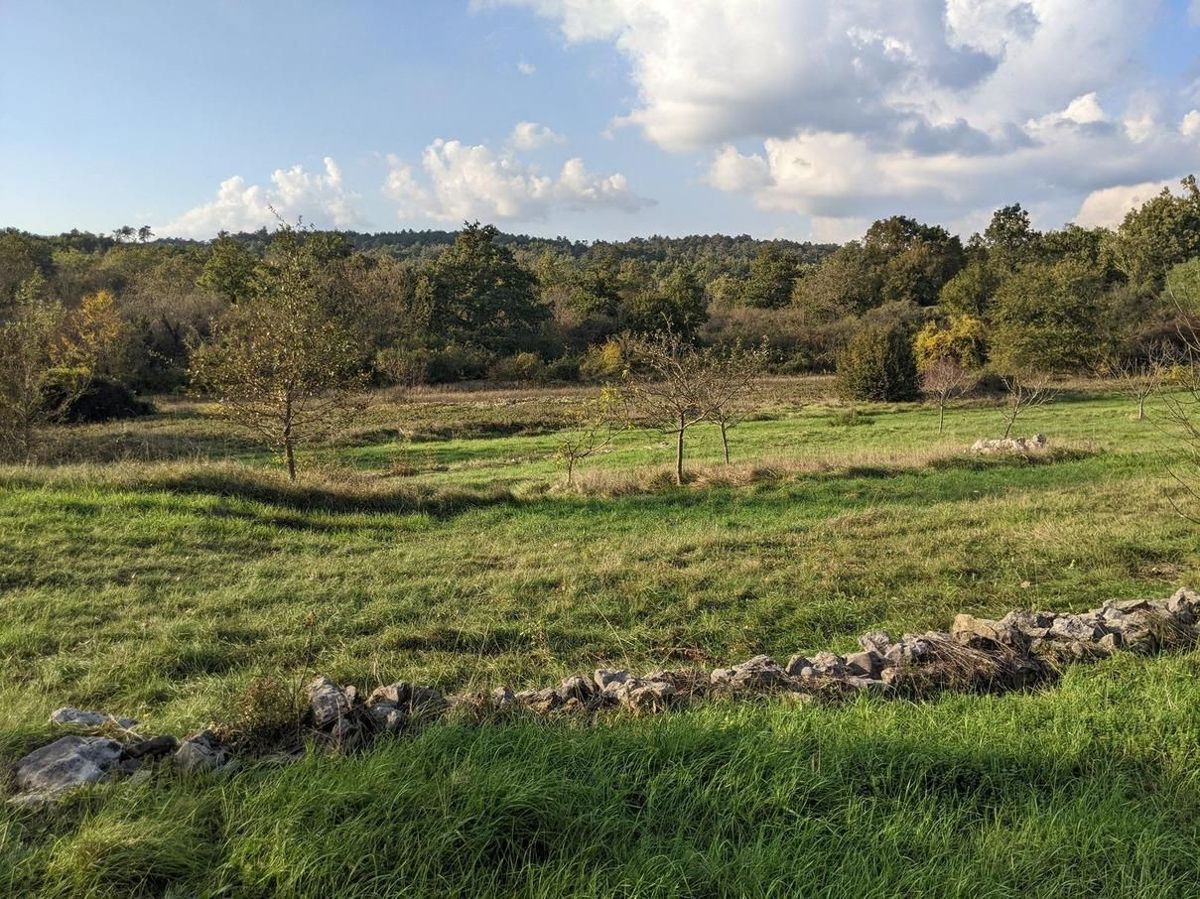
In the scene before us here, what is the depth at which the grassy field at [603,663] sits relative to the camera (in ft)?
8.49

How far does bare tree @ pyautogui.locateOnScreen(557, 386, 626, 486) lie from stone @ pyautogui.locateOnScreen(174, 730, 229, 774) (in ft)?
41.3

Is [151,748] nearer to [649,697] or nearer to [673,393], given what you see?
[649,697]

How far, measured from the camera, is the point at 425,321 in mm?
56406

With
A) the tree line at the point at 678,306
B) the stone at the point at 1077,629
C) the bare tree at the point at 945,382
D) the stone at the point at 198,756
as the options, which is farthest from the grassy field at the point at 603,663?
the tree line at the point at 678,306

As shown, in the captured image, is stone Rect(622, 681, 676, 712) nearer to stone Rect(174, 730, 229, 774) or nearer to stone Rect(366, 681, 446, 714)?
stone Rect(366, 681, 446, 714)

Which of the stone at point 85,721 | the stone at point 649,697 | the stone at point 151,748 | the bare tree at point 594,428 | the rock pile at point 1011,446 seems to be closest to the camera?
the stone at point 151,748

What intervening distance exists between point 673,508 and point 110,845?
1231 cm

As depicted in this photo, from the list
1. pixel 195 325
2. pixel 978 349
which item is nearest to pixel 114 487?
pixel 195 325

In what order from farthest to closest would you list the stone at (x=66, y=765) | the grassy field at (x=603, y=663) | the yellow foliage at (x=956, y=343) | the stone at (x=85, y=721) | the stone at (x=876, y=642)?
1. the yellow foliage at (x=956, y=343)
2. the stone at (x=876, y=642)
3. the stone at (x=85, y=721)
4. the stone at (x=66, y=765)
5. the grassy field at (x=603, y=663)

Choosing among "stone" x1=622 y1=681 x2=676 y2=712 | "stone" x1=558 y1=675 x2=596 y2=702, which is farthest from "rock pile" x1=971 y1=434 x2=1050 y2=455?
"stone" x1=558 y1=675 x2=596 y2=702

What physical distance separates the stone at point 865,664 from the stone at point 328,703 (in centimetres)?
339

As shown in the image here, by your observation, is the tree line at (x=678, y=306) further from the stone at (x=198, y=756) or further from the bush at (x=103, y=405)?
the stone at (x=198, y=756)

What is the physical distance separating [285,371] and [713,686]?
43.3 ft

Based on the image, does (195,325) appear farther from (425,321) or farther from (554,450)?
(554,450)
